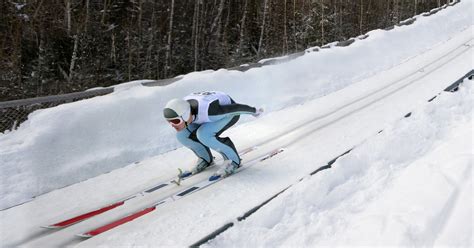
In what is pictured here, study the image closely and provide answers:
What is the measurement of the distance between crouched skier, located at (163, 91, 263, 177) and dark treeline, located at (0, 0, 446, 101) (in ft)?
38.6

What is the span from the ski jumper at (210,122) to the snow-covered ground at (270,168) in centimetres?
50

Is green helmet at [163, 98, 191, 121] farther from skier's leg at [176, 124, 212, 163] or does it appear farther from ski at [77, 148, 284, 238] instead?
ski at [77, 148, 284, 238]

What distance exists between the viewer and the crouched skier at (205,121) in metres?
5.20

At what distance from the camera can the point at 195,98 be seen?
5559 mm

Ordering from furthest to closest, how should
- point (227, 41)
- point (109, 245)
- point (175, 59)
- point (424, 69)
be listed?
point (227, 41) → point (175, 59) → point (424, 69) → point (109, 245)

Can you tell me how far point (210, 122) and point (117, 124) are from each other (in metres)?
2.64

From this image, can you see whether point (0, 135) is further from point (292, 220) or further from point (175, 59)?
point (175, 59)

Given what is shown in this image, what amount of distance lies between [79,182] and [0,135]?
166cm

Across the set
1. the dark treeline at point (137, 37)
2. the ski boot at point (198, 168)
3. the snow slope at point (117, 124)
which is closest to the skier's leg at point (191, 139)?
the ski boot at point (198, 168)

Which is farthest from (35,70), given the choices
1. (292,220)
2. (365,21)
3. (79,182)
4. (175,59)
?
(365,21)

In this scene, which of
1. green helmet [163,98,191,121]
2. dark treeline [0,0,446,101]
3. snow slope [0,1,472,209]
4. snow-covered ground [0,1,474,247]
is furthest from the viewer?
dark treeline [0,0,446,101]

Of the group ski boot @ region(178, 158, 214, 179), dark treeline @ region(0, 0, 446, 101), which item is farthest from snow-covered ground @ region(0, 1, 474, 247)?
dark treeline @ region(0, 0, 446, 101)

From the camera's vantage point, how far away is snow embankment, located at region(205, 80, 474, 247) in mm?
3562

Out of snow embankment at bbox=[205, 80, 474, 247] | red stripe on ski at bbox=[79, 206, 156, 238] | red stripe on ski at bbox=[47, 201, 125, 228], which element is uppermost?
snow embankment at bbox=[205, 80, 474, 247]
